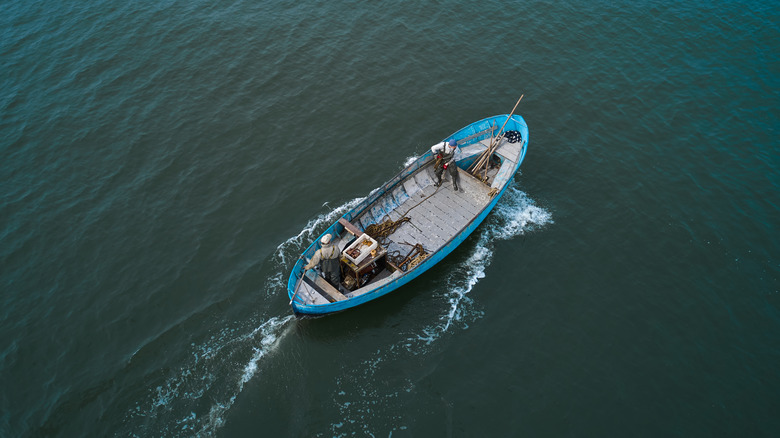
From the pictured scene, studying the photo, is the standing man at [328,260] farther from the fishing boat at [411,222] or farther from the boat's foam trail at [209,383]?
the boat's foam trail at [209,383]

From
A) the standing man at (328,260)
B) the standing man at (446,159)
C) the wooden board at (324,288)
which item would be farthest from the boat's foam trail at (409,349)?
the standing man at (328,260)

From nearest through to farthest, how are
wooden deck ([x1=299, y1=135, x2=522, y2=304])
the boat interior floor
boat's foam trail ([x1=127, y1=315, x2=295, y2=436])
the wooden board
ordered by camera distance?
boat's foam trail ([x1=127, y1=315, x2=295, y2=436]) < the wooden board < wooden deck ([x1=299, y1=135, x2=522, y2=304]) < the boat interior floor

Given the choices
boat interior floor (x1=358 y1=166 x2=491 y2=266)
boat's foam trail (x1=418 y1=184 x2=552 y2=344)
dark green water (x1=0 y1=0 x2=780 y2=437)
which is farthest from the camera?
boat interior floor (x1=358 y1=166 x2=491 y2=266)

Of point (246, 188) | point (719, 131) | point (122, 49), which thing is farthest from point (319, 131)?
point (719, 131)

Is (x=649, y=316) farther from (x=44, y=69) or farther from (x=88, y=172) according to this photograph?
(x=44, y=69)

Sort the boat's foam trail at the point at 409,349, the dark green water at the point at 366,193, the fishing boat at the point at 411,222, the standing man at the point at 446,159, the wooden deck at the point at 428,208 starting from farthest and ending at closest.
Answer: the standing man at the point at 446,159
the wooden deck at the point at 428,208
the fishing boat at the point at 411,222
the dark green water at the point at 366,193
the boat's foam trail at the point at 409,349

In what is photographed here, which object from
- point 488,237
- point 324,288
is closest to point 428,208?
point 488,237

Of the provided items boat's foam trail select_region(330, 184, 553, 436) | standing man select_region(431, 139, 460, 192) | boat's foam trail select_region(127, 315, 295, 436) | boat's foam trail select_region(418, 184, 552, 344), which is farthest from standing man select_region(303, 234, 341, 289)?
standing man select_region(431, 139, 460, 192)

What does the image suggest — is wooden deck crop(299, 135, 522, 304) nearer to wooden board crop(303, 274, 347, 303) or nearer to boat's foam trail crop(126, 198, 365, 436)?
wooden board crop(303, 274, 347, 303)
